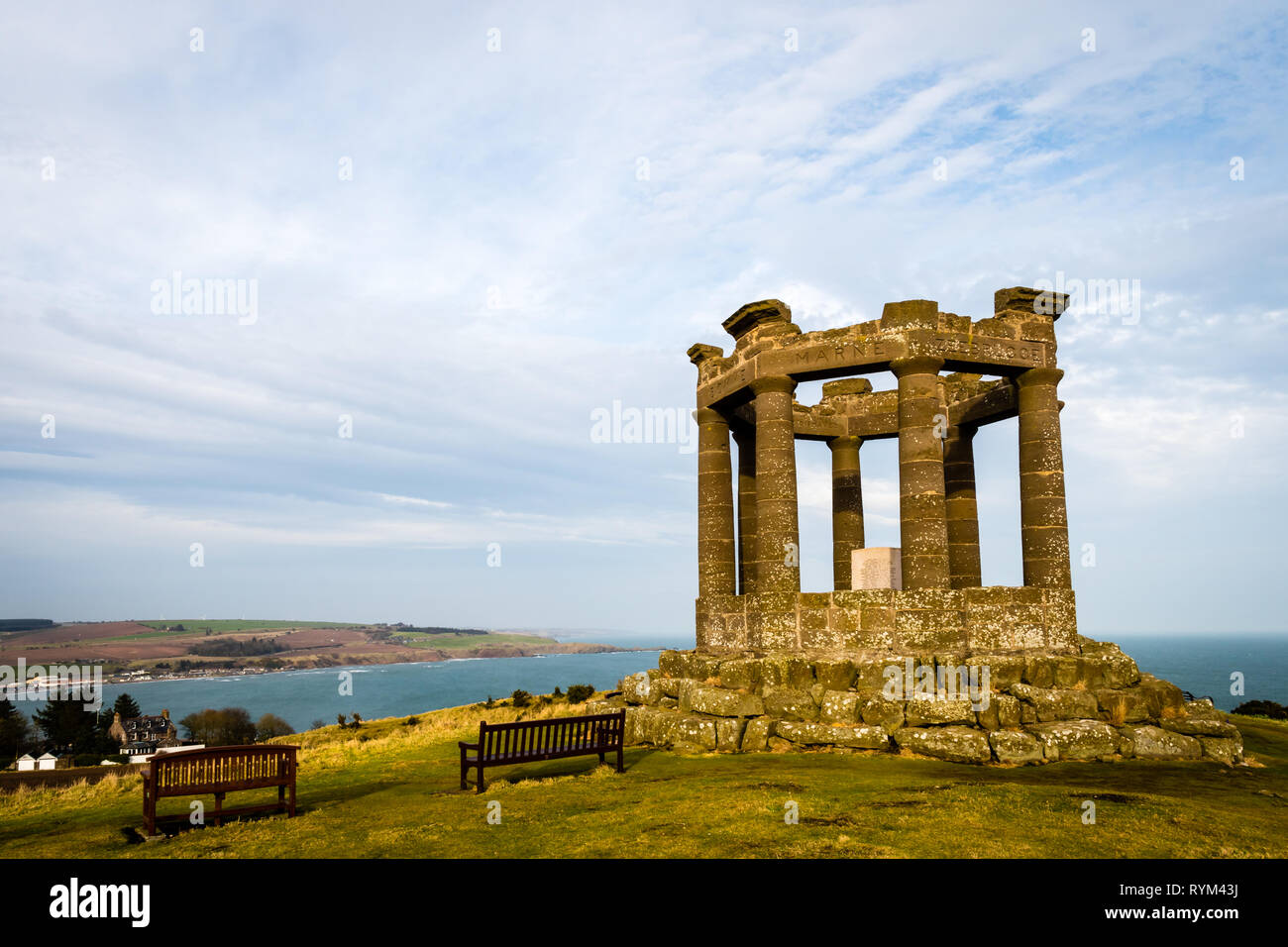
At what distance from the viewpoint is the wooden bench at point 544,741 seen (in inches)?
415

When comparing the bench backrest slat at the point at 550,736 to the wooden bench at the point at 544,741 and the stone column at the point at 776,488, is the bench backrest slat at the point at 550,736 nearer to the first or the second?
the wooden bench at the point at 544,741

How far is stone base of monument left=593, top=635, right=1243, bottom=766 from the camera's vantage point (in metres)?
12.0

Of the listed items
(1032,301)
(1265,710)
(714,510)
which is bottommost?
(1265,710)

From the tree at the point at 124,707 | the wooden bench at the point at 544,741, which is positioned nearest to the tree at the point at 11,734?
the tree at the point at 124,707

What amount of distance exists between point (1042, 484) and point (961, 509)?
14.0 ft

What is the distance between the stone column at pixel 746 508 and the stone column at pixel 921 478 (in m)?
5.16

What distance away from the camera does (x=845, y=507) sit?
21531 millimetres

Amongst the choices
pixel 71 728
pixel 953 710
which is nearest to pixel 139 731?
pixel 71 728

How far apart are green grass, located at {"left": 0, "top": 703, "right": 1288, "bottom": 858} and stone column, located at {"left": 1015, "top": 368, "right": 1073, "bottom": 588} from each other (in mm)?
4332

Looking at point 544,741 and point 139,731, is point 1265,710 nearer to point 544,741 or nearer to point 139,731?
point 544,741
